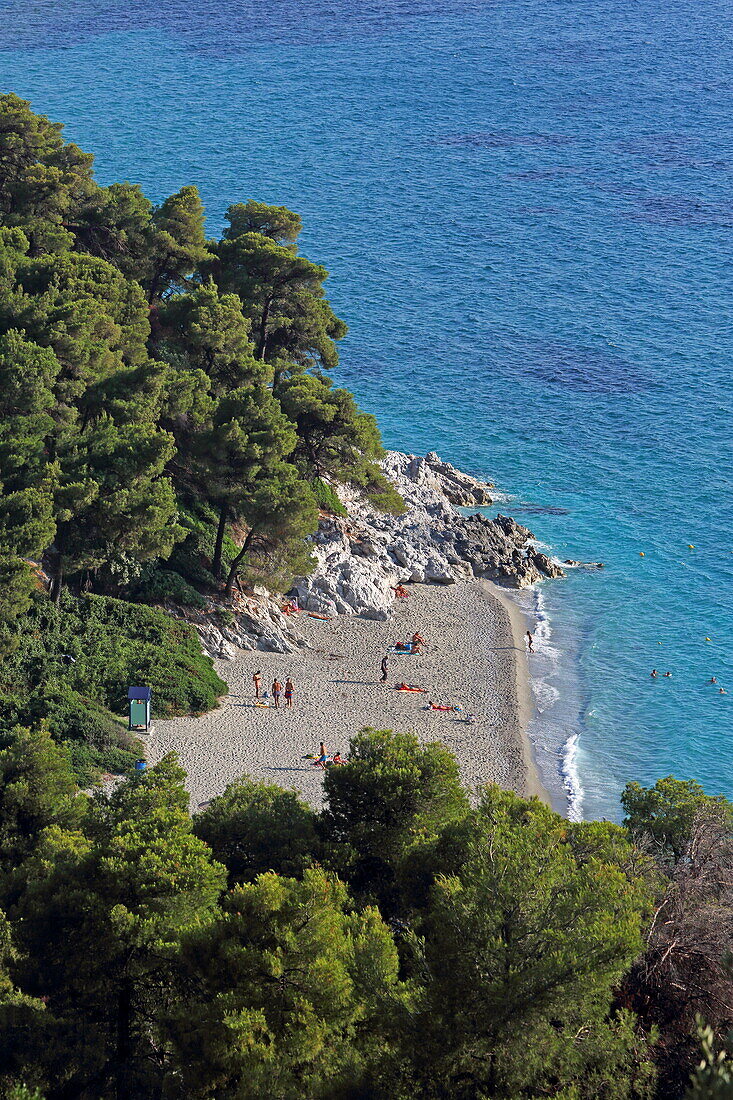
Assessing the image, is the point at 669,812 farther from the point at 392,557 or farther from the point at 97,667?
the point at 392,557

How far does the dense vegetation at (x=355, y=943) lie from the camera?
57.8 ft

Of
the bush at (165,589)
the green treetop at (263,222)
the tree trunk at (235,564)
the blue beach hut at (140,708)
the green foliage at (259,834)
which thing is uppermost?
the green treetop at (263,222)

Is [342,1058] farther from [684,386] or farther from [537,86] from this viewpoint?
[537,86]

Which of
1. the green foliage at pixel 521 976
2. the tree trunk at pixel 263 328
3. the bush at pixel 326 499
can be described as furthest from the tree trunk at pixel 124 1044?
the tree trunk at pixel 263 328

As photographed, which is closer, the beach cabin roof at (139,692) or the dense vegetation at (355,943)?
the dense vegetation at (355,943)

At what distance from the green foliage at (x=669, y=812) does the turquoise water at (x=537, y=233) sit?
11.2m

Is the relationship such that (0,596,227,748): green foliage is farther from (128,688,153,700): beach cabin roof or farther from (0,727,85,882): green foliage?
(0,727,85,882): green foliage

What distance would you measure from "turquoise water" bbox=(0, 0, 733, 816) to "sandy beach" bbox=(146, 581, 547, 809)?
1.90 metres

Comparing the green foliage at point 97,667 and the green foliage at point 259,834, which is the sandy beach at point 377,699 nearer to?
the green foliage at point 97,667

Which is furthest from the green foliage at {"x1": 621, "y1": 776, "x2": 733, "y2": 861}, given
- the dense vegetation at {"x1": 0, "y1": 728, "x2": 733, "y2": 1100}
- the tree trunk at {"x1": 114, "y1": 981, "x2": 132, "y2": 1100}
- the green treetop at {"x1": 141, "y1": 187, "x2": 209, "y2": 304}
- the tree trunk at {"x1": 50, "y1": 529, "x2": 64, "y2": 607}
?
the green treetop at {"x1": 141, "y1": 187, "x2": 209, "y2": 304}

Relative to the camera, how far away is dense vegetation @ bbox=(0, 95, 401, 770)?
38.7 meters

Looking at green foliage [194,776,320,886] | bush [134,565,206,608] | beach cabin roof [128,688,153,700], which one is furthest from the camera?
bush [134,565,206,608]

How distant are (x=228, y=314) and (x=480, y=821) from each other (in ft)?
109

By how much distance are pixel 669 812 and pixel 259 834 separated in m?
10.1
